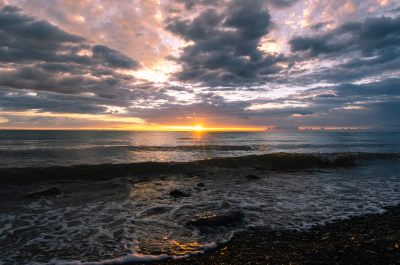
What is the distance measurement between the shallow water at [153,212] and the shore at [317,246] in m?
0.71

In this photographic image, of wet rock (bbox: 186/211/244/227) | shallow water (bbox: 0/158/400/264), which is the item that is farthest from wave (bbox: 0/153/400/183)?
wet rock (bbox: 186/211/244/227)

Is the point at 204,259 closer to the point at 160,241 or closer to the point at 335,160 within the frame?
the point at 160,241

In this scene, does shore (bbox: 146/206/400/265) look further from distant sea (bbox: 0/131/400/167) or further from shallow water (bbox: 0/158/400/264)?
distant sea (bbox: 0/131/400/167)

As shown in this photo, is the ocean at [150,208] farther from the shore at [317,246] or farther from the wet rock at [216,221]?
the shore at [317,246]

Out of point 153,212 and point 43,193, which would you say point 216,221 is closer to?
point 153,212

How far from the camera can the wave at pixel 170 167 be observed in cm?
2136

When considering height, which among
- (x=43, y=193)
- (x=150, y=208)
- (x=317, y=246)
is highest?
(x=317, y=246)

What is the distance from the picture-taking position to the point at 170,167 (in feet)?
87.9

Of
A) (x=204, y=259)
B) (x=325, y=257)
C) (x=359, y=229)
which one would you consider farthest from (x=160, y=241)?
(x=359, y=229)

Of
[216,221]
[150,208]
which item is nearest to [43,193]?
[150,208]

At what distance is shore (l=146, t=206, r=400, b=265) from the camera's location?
6500 millimetres

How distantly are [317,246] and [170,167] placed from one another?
67.3ft

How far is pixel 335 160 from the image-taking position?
32000mm

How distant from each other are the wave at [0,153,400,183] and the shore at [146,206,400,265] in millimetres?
16728
